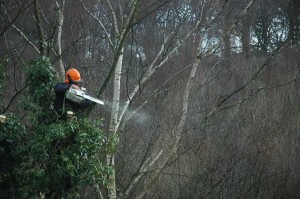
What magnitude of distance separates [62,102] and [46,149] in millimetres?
757

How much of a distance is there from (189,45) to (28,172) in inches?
430

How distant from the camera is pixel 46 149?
19.9ft

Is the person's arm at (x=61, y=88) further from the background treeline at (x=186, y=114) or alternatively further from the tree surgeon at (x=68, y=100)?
the background treeline at (x=186, y=114)

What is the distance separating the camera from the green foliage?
6.09m

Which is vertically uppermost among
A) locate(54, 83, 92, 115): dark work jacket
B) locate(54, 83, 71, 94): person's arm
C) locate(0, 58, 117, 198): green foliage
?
locate(54, 83, 71, 94): person's arm

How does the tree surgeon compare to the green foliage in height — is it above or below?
above

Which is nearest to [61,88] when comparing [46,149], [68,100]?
[68,100]

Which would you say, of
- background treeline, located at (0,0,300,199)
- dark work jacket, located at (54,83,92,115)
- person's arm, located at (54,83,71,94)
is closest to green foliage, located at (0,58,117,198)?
dark work jacket, located at (54,83,92,115)

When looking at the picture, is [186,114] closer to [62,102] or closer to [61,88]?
[62,102]

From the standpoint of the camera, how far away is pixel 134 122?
12.7 meters

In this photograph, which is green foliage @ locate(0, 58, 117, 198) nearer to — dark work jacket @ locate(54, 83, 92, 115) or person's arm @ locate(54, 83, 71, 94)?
dark work jacket @ locate(54, 83, 92, 115)

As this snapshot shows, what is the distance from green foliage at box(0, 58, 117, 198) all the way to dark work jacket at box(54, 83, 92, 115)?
140 mm

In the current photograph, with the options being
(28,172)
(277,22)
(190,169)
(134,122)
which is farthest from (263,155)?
(28,172)

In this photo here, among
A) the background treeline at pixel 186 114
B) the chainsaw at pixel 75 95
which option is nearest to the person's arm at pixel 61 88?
the chainsaw at pixel 75 95
